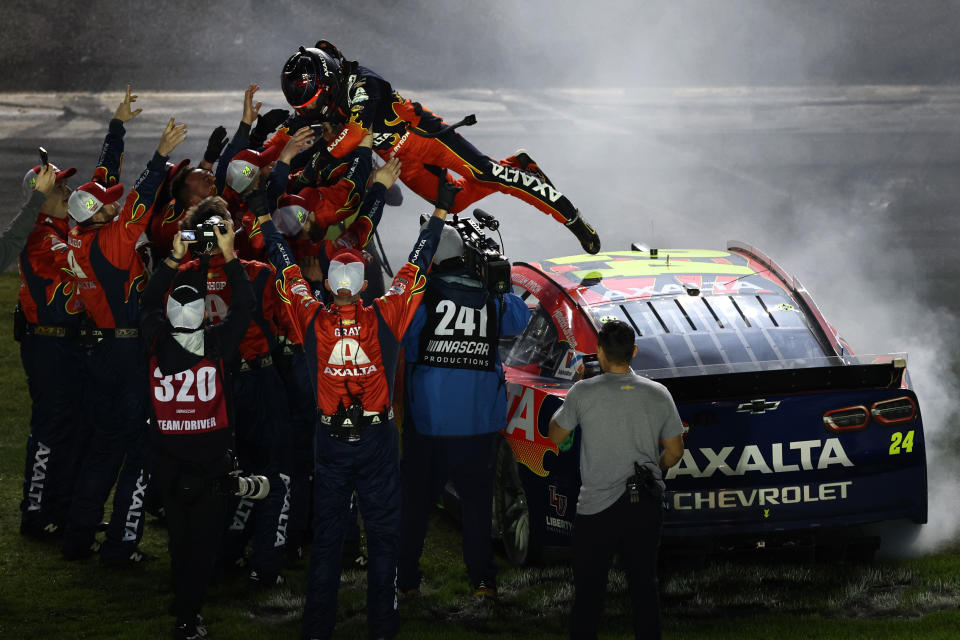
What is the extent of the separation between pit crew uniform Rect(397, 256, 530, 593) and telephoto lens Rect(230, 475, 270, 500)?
28.0 inches

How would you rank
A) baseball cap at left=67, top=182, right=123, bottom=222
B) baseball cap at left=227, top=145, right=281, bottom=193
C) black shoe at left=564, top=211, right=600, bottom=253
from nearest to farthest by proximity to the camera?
baseball cap at left=67, top=182, right=123, bottom=222 < baseball cap at left=227, top=145, right=281, bottom=193 < black shoe at left=564, top=211, right=600, bottom=253

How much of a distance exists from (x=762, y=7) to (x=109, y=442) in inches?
1444

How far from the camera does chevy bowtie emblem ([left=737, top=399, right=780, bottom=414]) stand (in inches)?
219

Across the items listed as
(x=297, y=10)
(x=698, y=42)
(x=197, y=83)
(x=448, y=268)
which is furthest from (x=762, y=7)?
(x=448, y=268)

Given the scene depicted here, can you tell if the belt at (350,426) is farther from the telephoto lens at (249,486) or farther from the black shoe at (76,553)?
the black shoe at (76,553)

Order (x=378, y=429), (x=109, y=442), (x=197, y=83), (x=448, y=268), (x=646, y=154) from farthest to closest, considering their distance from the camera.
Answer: (x=197, y=83)
(x=646, y=154)
(x=109, y=442)
(x=448, y=268)
(x=378, y=429)

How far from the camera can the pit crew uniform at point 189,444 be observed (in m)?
5.53

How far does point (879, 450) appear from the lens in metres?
5.69

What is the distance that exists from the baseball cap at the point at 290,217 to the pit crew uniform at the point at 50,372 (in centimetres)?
117

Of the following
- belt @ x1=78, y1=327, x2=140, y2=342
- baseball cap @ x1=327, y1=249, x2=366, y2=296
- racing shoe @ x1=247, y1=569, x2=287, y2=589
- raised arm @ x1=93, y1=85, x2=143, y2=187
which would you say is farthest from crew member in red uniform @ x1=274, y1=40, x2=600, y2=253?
racing shoe @ x1=247, y1=569, x2=287, y2=589

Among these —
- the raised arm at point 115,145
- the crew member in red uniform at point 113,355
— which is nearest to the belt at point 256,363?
the crew member in red uniform at point 113,355

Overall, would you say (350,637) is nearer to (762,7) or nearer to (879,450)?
(879,450)

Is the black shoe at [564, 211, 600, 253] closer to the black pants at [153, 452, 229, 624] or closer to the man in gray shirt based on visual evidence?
the black pants at [153, 452, 229, 624]

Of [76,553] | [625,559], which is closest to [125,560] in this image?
[76,553]
